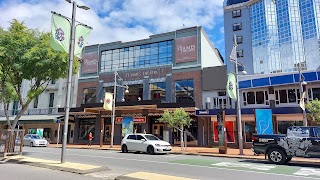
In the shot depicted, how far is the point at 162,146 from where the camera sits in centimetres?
1931

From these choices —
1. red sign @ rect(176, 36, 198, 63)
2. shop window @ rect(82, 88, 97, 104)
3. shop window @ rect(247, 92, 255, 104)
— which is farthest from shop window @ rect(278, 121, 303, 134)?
shop window @ rect(82, 88, 97, 104)

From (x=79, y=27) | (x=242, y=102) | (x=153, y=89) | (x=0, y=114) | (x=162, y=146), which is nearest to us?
(x=79, y=27)

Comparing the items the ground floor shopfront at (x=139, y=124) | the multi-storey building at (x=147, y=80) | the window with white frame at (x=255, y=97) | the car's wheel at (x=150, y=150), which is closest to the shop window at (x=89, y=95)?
the multi-storey building at (x=147, y=80)

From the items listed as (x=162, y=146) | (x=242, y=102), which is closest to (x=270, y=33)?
(x=242, y=102)

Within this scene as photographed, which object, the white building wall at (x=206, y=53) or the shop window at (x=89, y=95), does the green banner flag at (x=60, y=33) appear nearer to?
the white building wall at (x=206, y=53)

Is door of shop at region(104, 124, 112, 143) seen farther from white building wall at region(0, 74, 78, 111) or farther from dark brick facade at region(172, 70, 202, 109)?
dark brick facade at region(172, 70, 202, 109)

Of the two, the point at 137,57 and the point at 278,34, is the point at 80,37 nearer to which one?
the point at 137,57

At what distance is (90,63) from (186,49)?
1468cm

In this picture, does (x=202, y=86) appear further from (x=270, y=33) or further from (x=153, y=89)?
(x=270, y=33)

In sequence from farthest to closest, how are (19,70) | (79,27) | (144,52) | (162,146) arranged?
1. (144,52)
2. (162,146)
3. (19,70)
4. (79,27)

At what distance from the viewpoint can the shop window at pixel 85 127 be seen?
116ft

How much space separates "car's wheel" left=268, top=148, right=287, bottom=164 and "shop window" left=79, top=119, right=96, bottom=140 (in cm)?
2593

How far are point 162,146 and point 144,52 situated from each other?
58.7 feet

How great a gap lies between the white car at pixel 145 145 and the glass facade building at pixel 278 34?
3955 centimetres
